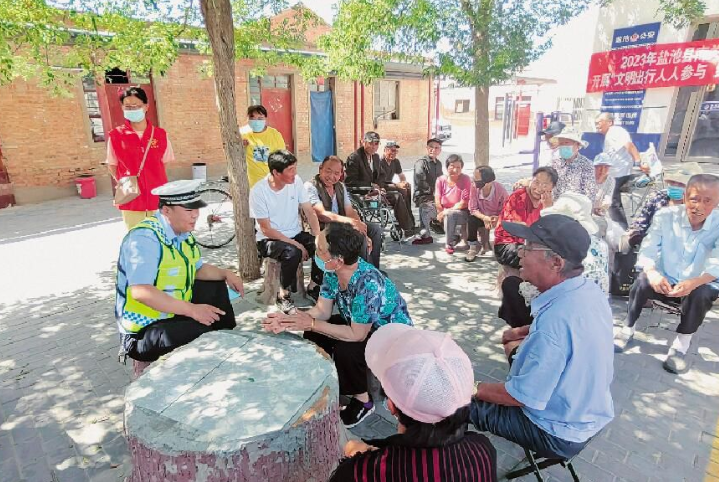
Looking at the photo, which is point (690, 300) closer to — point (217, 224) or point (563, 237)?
point (563, 237)

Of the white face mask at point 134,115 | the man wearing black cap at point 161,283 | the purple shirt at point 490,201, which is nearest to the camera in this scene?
the man wearing black cap at point 161,283

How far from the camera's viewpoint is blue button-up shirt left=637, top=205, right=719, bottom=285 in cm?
347

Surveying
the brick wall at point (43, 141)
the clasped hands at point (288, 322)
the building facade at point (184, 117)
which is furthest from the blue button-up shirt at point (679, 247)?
the brick wall at point (43, 141)

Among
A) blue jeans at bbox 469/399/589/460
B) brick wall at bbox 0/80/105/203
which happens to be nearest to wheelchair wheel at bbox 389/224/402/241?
blue jeans at bbox 469/399/589/460

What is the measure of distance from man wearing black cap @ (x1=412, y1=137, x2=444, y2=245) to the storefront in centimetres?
541

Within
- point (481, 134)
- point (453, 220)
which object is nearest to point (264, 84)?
point (481, 134)

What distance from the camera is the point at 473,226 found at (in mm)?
6133

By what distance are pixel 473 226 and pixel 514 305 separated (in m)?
2.87

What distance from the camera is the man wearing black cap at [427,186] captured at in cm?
678

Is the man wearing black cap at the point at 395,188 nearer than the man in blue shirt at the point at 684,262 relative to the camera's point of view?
No

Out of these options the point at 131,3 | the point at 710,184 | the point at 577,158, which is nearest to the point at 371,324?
the point at 710,184

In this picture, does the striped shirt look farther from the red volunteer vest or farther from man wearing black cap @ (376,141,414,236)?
man wearing black cap @ (376,141,414,236)

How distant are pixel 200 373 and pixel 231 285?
1026mm

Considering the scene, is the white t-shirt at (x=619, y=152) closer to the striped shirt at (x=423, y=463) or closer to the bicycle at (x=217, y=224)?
the bicycle at (x=217, y=224)
